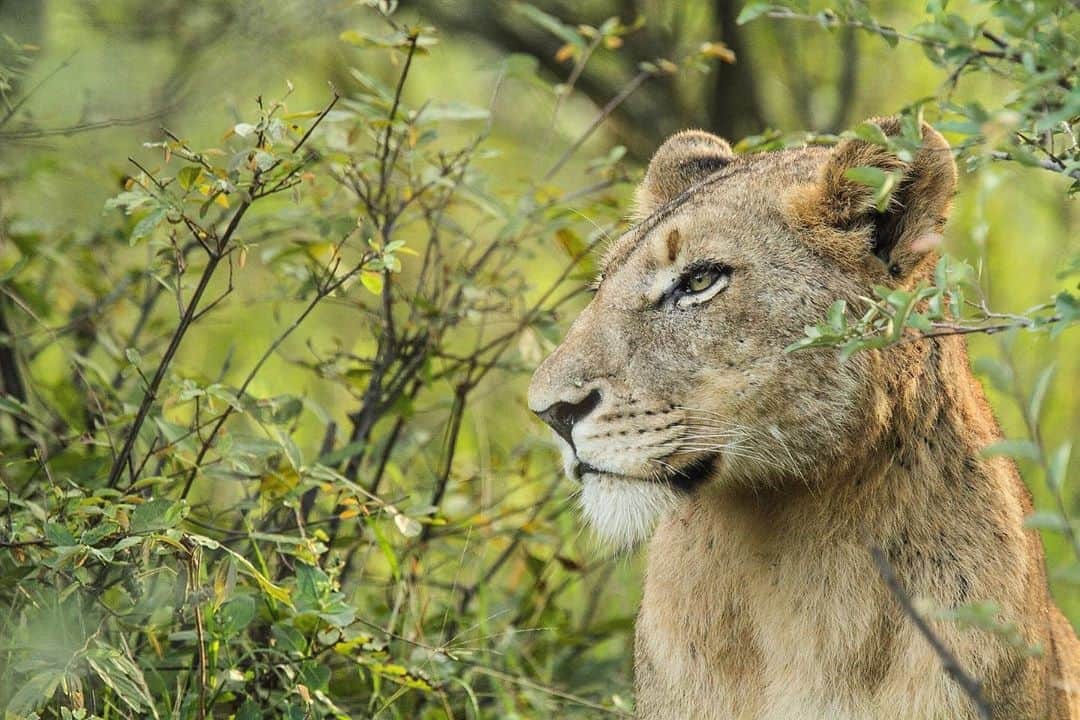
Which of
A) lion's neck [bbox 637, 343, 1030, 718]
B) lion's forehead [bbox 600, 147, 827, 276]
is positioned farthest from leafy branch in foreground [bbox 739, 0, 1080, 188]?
lion's neck [bbox 637, 343, 1030, 718]

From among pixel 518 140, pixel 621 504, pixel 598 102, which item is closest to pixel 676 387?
pixel 621 504

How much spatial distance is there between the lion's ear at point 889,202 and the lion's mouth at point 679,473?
600 mm

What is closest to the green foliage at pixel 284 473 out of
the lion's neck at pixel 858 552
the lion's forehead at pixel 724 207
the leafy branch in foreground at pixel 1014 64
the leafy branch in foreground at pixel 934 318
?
the lion's forehead at pixel 724 207

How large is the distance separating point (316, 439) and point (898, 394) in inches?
183

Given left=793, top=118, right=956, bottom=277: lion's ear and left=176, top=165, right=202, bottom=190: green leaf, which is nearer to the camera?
left=793, top=118, right=956, bottom=277: lion's ear

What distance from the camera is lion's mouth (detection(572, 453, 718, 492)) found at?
3.22m

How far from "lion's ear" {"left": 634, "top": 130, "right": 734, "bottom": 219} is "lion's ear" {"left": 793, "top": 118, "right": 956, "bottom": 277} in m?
0.74

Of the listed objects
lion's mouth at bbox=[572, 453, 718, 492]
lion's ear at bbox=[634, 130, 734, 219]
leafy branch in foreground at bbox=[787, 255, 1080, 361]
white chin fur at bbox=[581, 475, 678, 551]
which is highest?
lion's ear at bbox=[634, 130, 734, 219]

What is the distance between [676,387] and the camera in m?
3.21

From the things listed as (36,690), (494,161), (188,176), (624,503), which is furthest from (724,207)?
(494,161)

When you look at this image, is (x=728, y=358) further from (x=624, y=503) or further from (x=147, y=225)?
(x=147, y=225)

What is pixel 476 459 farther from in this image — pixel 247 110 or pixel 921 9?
pixel 921 9

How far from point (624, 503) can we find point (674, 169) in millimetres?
1217

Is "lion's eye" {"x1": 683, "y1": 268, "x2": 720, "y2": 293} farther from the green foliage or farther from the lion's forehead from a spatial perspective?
the green foliage
